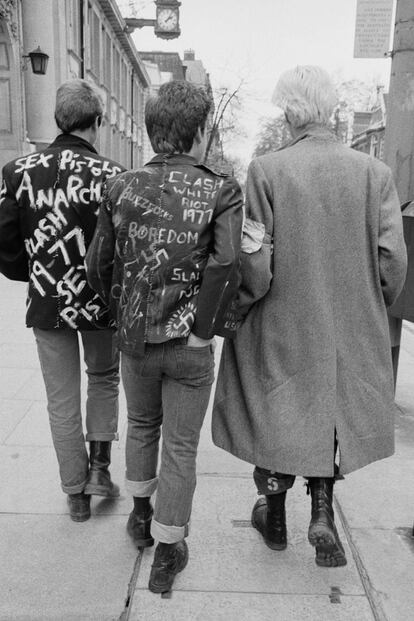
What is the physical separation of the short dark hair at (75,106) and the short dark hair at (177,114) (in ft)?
1.70

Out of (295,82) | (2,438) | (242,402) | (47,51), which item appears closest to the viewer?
(295,82)

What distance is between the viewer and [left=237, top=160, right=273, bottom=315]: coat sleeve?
2094mm

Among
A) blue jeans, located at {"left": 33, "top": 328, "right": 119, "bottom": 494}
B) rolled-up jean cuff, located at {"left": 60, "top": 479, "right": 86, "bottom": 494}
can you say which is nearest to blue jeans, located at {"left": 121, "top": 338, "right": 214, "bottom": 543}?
blue jeans, located at {"left": 33, "top": 328, "right": 119, "bottom": 494}

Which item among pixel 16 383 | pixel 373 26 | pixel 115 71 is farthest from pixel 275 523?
pixel 115 71

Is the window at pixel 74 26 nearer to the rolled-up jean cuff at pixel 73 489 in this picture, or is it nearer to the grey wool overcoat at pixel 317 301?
the rolled-up jean cuff at pixel 73 489

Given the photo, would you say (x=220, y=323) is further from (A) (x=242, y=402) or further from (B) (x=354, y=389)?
(B) (x=354, y=389)

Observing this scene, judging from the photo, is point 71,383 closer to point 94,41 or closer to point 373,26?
point 373,26

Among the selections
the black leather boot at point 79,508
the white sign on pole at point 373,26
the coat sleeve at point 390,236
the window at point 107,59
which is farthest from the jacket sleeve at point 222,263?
the window at point 107,59

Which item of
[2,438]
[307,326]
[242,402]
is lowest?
[2,438]

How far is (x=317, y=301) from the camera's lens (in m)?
2.18

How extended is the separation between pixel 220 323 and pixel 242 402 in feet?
1.41

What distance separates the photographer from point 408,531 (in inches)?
106

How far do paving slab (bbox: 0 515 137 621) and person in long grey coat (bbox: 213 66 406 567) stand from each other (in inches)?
27.9

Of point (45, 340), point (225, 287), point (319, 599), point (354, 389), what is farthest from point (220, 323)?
point (319, 599)
